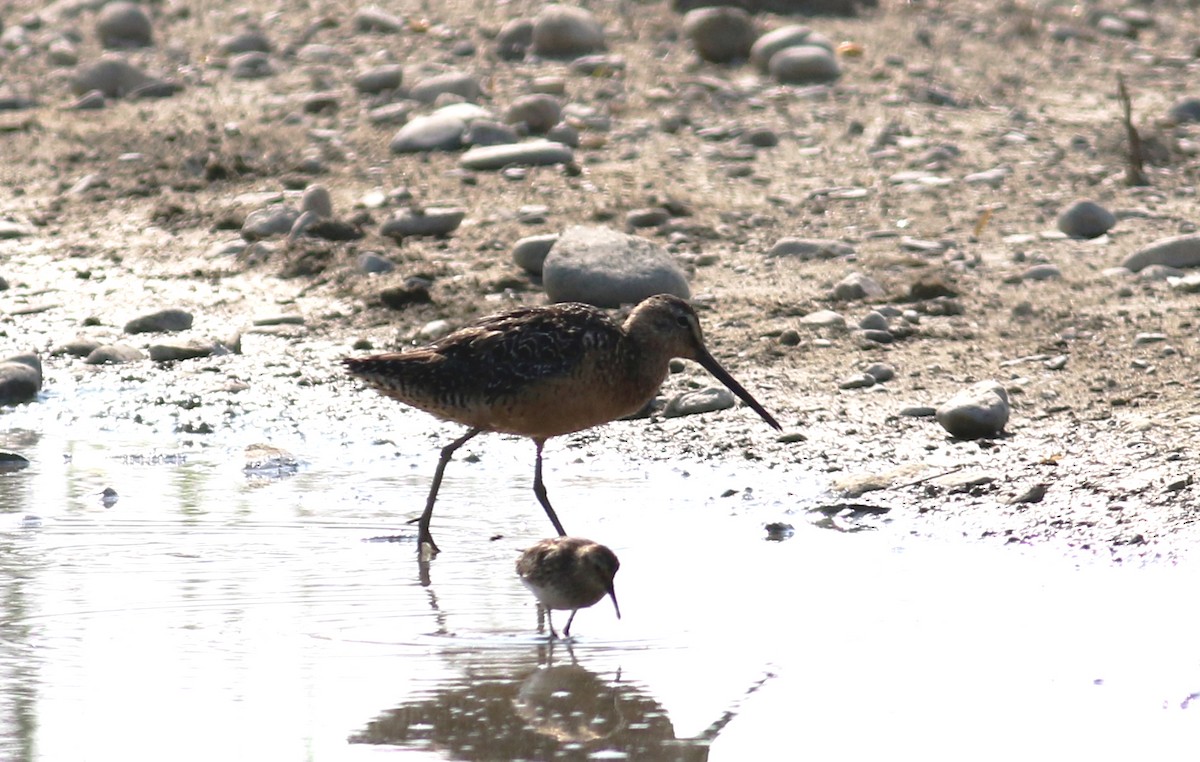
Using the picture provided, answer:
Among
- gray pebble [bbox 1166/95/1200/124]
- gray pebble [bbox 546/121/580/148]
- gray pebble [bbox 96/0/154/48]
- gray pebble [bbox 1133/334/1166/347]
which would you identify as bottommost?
gray pebble [bbox 96/0/154/48]

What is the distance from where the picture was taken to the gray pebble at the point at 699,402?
9.02 m

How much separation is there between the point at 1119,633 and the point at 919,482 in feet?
6.43

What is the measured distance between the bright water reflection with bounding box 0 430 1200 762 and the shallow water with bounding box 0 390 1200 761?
0.01 metres

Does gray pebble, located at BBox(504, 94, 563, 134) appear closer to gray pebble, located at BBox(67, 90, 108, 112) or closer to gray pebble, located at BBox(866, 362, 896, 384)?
gray pebble, located at BBox(67, 90, 108, 112)

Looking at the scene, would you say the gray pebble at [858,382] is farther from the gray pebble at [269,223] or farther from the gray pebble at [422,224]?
the gray pebble at [269,223]

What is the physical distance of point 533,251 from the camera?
10789 mm

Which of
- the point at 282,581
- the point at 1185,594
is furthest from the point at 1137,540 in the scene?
the point at 282,581

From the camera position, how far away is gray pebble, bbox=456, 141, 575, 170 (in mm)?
12766

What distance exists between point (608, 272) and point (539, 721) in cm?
487

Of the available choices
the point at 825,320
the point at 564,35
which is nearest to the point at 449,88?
the point at 564,35

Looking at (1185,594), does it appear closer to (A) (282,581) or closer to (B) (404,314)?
(A) (282,581)

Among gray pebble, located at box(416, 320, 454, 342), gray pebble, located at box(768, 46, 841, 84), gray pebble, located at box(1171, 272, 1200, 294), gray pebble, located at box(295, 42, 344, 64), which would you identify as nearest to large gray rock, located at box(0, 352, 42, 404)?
gray pebble, located at box(416, 320, 454, 342)

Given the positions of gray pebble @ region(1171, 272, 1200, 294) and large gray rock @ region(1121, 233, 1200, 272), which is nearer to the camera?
gray pebble @ region(1171, 272, 1200, 294)

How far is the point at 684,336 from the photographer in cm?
775
